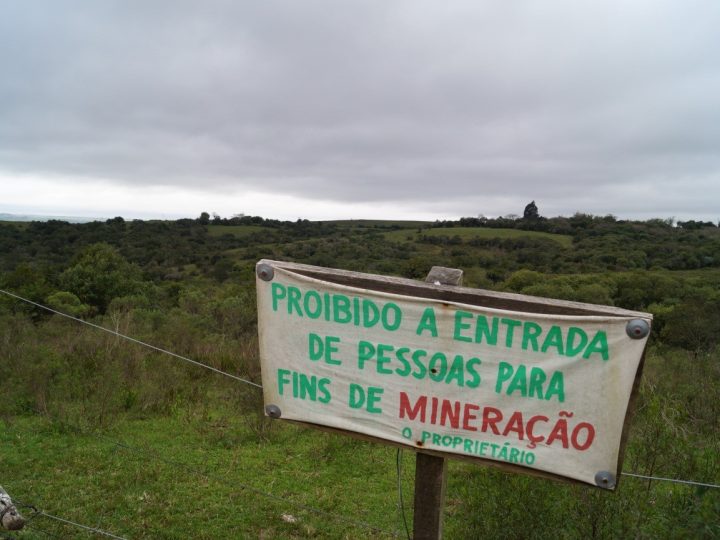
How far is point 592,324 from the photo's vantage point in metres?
1.75

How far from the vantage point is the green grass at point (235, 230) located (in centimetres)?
6844

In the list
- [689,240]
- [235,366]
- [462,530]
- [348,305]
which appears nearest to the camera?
[348,305]

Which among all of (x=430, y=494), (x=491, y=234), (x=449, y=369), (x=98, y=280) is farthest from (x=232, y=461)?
(x=491, y=234)

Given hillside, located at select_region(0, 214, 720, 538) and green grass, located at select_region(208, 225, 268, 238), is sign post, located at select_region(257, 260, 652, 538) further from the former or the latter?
green grass, located at select_region(208, 225, 268, 238)

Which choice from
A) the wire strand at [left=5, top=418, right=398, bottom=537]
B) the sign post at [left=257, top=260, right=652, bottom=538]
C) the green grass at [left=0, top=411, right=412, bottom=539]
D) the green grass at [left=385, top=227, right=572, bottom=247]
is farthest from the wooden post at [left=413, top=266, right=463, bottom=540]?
the green grass at [left=385, top=227, right=572, bottom=247]

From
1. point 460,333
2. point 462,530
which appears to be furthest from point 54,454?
point 460,333

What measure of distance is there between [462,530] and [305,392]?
2.15 m

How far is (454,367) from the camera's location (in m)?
1.94

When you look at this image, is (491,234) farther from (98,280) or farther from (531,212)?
(98,280)

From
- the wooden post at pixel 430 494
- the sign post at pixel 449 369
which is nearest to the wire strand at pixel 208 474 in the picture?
the wooden post at pixel 430 494

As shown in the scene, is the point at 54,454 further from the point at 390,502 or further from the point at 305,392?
the point at 305,392

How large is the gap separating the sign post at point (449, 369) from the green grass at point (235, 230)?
66.8 m

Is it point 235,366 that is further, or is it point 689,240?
point 689,240

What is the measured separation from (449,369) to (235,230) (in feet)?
239
